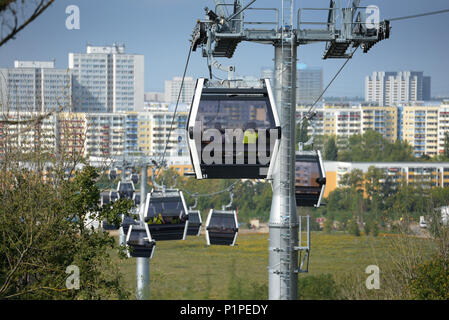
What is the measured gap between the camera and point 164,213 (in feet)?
55.4

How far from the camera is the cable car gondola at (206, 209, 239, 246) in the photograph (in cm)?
2167

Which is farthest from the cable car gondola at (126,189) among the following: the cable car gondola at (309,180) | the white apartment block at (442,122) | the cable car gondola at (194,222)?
the white apartment block at (442,122)

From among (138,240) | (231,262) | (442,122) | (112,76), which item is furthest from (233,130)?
(112,76)

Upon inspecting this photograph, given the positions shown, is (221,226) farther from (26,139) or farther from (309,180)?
(309,180)

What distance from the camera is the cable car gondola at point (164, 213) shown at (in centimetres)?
1691

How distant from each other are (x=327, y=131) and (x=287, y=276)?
2955 inches

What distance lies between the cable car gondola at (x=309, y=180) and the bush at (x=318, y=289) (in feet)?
28.9

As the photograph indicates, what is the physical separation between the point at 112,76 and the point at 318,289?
3012 inches

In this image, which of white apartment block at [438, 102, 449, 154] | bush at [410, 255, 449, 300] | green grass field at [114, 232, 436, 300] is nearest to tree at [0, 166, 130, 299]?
bush at [410, 255, 449, 300]

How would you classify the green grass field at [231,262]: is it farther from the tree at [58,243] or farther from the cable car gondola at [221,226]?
the tree at [58,243]

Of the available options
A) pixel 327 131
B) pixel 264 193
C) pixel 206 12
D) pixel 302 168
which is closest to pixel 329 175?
pixel 264 193

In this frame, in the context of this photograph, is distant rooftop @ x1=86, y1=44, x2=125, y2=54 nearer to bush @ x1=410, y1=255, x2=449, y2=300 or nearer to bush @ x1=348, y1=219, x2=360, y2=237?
bush @ x1=348, y1=219, x2=360, y2=237

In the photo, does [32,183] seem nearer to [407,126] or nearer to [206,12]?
[206,12]

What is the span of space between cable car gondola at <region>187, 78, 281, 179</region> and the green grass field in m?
15.0
